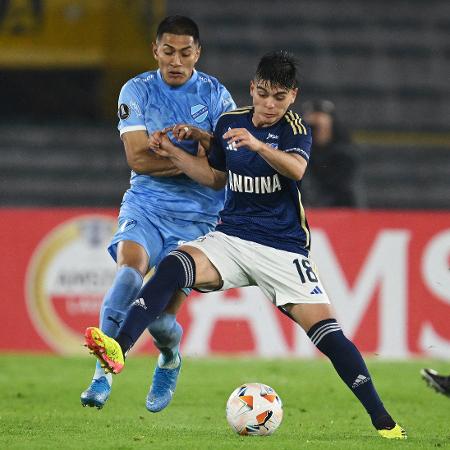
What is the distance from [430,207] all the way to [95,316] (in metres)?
4.59

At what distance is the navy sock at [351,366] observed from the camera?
6.21 meters

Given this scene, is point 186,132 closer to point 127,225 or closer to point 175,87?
point 175,87

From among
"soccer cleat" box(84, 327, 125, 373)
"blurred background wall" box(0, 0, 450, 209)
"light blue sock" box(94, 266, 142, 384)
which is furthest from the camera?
"blurred background wall" box(0, 0, 450, 209)

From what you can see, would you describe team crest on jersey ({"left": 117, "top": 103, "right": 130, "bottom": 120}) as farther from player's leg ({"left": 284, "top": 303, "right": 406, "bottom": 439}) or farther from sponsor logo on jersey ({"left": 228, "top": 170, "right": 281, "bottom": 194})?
player's leg ({"left": 284, "top": 303, "right": 406, "bottom": 439})

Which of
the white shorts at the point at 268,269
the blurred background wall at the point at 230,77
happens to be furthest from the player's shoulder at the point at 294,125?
the blurred background wall at the point at 230,77

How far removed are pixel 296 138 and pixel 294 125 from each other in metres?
0.11

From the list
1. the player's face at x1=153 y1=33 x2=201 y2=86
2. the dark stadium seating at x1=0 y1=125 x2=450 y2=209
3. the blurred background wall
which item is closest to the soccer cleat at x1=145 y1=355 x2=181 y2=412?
the player's face at x1=153 y1=33 x2=201 y2=86

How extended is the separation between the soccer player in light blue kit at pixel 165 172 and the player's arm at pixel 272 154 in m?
0.67

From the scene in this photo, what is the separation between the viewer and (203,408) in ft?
26.0

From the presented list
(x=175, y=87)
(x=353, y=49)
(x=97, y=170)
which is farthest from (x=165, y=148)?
(x=353, y=49)

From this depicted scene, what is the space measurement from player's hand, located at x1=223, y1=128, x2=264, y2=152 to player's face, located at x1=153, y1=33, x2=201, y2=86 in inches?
39.3

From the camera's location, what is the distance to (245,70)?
1488 centimetres

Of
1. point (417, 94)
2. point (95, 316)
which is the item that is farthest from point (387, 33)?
point (95, 316)

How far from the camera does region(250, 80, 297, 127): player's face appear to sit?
628 centimetres
